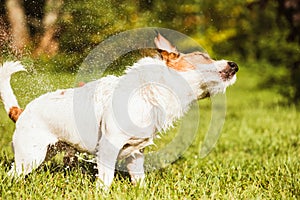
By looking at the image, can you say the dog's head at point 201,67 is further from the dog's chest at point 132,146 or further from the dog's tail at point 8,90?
the dog's tail at point 8,90

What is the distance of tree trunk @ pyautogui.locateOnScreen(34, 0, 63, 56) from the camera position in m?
4.61

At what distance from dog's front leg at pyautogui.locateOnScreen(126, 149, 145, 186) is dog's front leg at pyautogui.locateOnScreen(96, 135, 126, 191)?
349 millimetres

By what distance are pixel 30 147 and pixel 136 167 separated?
31.6 inches

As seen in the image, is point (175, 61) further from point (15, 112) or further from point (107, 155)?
point (15, 112)

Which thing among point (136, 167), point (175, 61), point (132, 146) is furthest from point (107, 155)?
point (175, 61)

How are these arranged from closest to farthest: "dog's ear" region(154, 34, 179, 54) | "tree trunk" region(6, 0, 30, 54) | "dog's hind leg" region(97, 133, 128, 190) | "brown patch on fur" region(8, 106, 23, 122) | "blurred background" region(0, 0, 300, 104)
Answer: "dog's hind leg" region(97, 133, 128, 190)
"dog's ear" region(154, 34, 179, 54)
"brown patch on fur" region(8, 106, 23, 122)
"blurred background" region(0, 0, 300, 104)
"tree trunk" region(6, 0, 30, 54)

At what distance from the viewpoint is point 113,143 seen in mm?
3289

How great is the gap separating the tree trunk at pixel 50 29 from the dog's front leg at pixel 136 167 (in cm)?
143

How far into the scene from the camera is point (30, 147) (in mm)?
3414

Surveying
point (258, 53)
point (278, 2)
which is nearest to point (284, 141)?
point (278, 2)

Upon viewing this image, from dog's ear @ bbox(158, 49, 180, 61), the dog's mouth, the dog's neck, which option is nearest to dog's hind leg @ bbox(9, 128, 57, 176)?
the dog's neck

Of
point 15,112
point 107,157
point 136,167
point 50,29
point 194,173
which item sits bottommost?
point 194,173

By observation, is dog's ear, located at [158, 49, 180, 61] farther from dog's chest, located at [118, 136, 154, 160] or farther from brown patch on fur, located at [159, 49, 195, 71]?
dog's chest, located at [118, 136, 154, 160]

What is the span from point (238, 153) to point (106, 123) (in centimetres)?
256
